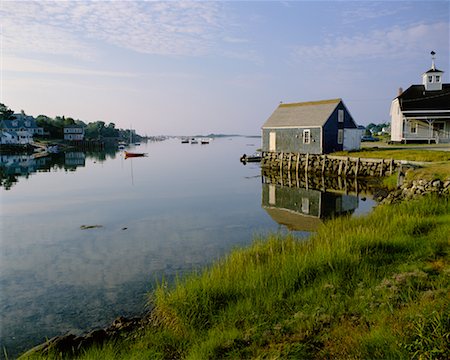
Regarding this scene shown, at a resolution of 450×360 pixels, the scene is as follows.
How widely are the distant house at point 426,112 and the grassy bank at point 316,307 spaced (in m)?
35.6

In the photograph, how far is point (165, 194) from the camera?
2870 cm

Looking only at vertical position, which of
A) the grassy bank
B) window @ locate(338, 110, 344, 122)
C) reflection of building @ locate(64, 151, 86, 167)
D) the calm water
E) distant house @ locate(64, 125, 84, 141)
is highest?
distant house @ locate(64, 125, 84, 141)

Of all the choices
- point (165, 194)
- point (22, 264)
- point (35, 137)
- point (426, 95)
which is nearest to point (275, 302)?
point (22, 264)

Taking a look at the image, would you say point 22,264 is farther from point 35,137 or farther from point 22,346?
point 35,137

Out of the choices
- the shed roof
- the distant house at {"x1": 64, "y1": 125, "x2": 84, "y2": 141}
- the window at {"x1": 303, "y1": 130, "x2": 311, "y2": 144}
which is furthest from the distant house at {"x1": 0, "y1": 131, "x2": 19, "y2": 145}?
the window at {"x1": 303, "y1": 130, "x2": 311, "y2": 144}

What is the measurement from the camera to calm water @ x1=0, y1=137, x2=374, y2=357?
9094 mm

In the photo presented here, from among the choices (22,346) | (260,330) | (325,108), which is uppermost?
(325,108)

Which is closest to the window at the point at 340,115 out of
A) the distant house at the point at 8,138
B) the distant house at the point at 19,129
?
the distant house at the point at 19,129

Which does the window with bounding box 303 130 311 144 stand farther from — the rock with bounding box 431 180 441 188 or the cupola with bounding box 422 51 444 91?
the rock with bounding box 431 180 441 188

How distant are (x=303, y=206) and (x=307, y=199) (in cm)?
220

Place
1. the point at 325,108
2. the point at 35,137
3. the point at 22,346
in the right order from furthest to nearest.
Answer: the point at 35,137
the point at 325,108
the point at 22,346

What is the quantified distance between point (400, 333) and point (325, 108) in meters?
38.0

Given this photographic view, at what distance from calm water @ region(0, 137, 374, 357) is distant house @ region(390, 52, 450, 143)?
20467 millimetres

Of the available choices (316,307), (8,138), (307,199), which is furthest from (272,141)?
(8,138)
